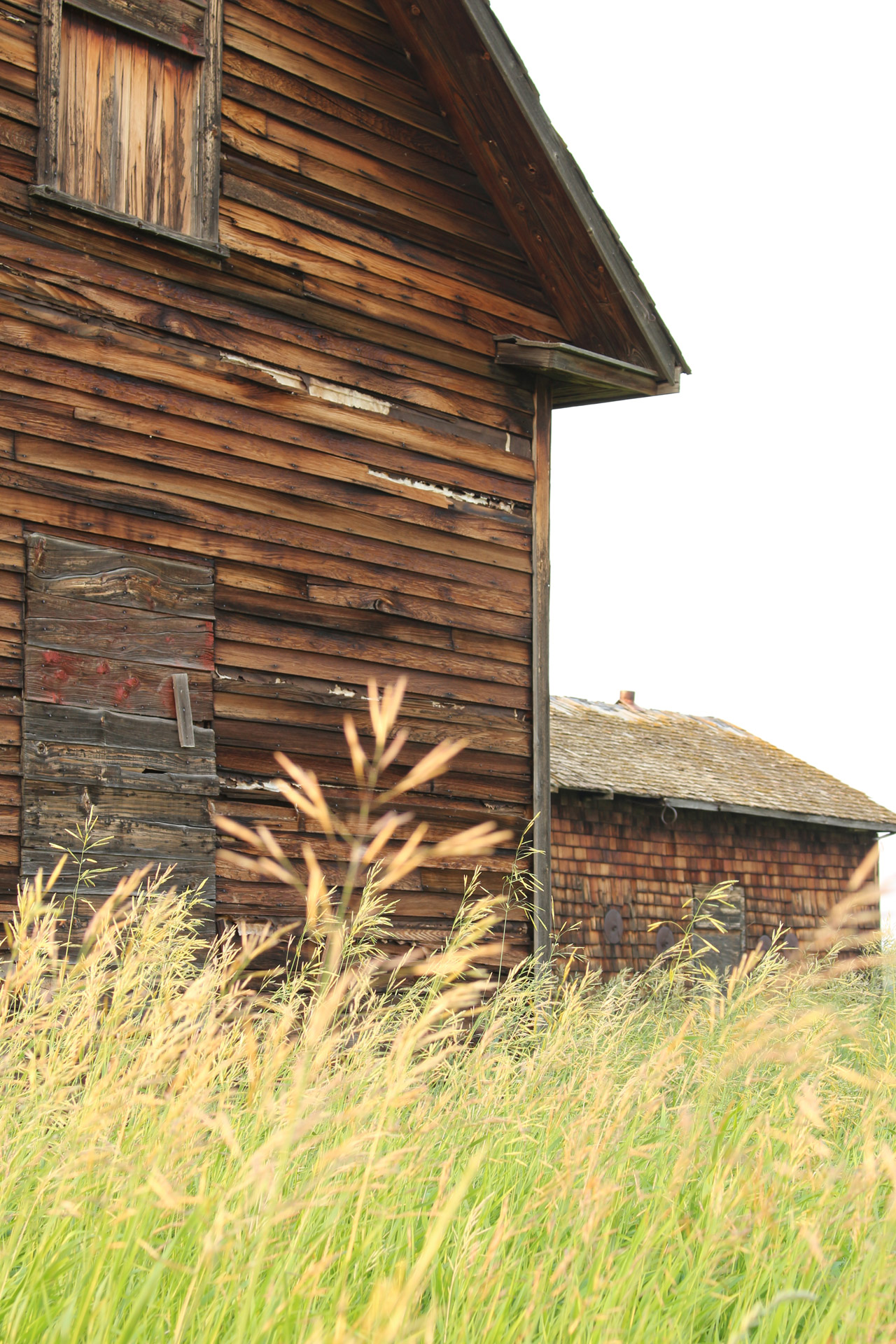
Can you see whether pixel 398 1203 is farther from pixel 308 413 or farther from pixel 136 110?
pixel 136 110

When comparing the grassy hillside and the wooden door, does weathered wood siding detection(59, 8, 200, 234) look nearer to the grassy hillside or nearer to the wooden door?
the wooden door

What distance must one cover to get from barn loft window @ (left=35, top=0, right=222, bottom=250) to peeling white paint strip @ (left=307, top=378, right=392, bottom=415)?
99 cm

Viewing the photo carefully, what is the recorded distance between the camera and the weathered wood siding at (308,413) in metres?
6.44

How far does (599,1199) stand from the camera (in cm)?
195

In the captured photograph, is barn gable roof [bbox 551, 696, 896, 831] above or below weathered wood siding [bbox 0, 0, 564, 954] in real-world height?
below

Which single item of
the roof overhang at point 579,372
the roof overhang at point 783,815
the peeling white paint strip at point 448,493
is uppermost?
the roof overhang at point 579,372

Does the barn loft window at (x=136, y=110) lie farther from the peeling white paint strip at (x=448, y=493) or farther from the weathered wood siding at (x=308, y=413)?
the peeling white paint strip at (x=448, y=493)

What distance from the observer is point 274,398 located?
719cm

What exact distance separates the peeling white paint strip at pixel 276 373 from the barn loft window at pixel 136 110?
634 mm

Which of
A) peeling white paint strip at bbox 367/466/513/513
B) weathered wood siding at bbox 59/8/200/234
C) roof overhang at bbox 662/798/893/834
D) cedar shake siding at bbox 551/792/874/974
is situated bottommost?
cedar shake siding at bbox 551/792/874/974

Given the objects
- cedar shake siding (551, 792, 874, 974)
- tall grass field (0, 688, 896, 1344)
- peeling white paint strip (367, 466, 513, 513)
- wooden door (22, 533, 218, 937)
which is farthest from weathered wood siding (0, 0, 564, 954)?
cedar shake siding (551, 792, 874, 974)

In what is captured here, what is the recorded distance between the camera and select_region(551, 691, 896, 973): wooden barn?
1633 cm

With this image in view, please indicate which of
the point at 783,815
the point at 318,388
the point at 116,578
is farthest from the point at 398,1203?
the point at 783,815

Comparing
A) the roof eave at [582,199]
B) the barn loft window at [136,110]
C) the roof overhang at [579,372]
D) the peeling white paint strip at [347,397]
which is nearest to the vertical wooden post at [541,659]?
the roof overhang at [579,372]
